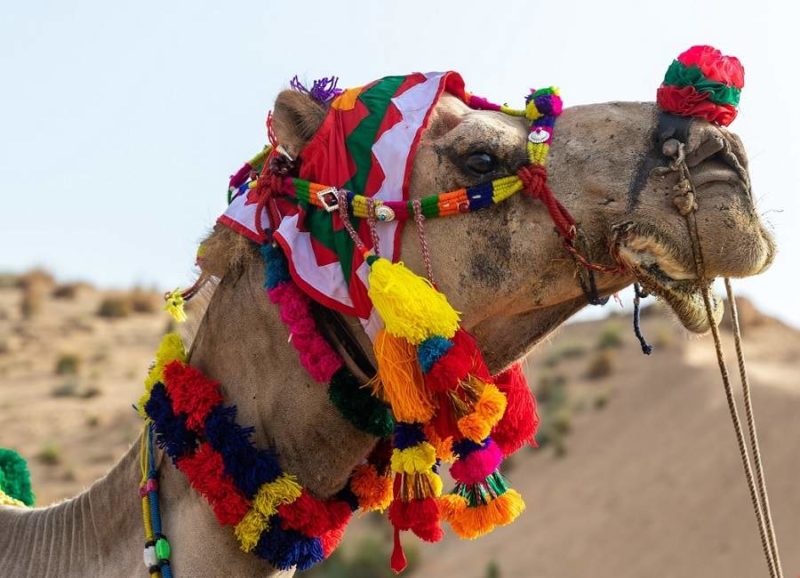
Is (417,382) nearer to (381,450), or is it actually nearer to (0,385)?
(381,450)

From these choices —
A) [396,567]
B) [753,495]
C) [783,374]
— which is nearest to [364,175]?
[396,567]

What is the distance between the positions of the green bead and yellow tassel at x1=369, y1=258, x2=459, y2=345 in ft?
3.37

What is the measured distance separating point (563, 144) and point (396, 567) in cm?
→ 148

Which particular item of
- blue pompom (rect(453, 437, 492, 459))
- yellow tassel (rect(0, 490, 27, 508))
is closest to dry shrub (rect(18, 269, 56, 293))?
yellow tassel (rect(0, 490, 27, 508))

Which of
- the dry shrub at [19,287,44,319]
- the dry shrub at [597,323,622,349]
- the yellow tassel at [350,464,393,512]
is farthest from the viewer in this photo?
the dry shrub at [597,323,622,349]

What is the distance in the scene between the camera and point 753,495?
3.77 m

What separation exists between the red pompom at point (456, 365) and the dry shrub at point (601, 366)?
31.4 metres

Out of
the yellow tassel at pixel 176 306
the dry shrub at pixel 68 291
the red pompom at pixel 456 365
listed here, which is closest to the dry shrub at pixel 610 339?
the dry shrub at pixel 68 291

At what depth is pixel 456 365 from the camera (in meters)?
3.63

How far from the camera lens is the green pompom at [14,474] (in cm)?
519

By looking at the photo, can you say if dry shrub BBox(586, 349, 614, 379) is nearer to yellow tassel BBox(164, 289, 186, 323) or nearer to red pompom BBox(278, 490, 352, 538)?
yellow tassel BBox(164, 289, 186, 323)

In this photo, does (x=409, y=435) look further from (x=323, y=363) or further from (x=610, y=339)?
(x=610, y=339)

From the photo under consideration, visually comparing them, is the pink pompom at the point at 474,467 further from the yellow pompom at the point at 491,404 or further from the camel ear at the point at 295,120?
the camel ear at the point at 295,120

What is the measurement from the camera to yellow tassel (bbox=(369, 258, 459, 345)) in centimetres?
362
